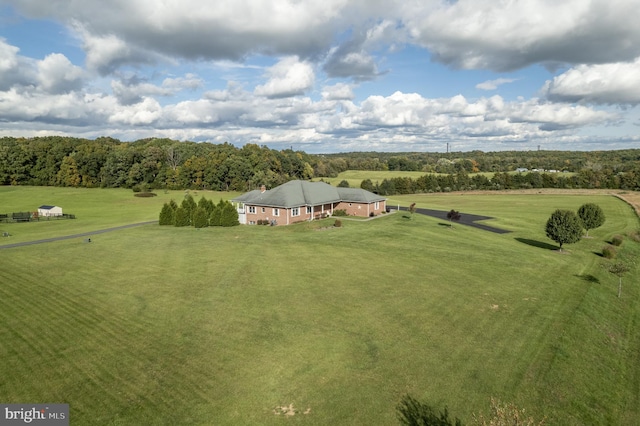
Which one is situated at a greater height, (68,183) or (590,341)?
(68,183)

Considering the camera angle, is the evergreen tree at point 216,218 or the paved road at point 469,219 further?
the paved road at point 469,219

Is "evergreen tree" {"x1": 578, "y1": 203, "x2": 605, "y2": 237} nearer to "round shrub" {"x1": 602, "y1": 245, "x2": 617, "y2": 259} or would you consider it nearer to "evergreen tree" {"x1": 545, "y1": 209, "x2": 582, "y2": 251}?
"round shrub" {"x1": 602, "y1": 245, "x2": 617, "y2": 259}

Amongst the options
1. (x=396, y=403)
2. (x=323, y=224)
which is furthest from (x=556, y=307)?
(x=323, y=224)

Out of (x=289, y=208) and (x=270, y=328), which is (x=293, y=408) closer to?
(x=270, y=328)

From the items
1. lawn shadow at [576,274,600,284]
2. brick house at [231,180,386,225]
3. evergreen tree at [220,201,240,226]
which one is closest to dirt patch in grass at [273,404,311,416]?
lawn shadow at [576,274,600,284]

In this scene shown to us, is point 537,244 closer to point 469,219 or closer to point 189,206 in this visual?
point 469,219

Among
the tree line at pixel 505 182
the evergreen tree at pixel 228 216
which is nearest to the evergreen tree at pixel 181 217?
the evergreen tree at pixel 228 216

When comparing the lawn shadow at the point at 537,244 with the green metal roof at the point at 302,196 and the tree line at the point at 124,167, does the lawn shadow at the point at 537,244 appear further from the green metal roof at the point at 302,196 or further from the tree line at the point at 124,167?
the tree line at the point at 124,167
